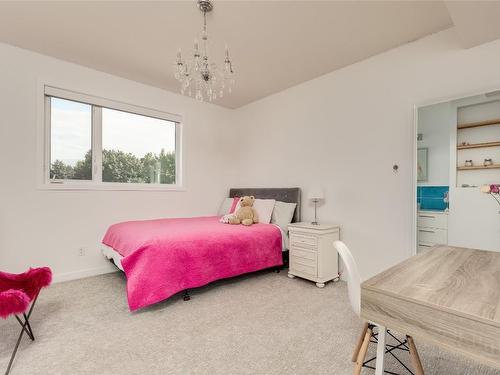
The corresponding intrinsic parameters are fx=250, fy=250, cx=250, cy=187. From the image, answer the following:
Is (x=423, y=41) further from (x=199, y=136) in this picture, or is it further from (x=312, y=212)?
(x=199, y=136)

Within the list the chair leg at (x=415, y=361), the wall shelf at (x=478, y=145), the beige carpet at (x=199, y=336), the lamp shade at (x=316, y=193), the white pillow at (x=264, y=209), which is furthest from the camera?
the white pillow at (x=264, y=209)

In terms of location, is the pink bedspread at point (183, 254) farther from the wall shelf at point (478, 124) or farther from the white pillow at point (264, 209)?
the wall shelf at point (478, 124)

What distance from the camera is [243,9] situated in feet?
6.79

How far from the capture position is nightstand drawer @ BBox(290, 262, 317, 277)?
285cm

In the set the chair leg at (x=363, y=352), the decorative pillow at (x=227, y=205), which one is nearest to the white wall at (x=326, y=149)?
the decorative pillow at (x=227, y=205)

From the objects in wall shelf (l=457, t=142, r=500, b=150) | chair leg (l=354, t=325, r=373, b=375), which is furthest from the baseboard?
wall shelf (l=457, t=142, r=500, b=150)

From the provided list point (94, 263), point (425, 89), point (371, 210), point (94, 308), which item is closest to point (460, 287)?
point (371, 210)

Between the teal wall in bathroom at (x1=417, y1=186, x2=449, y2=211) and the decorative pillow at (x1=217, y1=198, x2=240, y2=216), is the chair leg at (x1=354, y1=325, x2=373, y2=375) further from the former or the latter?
the decorative pillow at (x1=217, y1=198, x2=240, y2=216)

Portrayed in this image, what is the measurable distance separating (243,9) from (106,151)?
8.16ft

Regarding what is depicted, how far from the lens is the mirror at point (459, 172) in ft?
6.69

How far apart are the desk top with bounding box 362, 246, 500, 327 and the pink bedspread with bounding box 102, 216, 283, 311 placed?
1778 millimetres

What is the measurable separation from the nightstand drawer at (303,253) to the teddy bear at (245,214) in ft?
2.14

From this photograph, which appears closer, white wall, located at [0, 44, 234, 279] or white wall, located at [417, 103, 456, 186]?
white wall, located at [417, 103, 456, 186]

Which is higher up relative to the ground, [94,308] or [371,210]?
[371,210]
